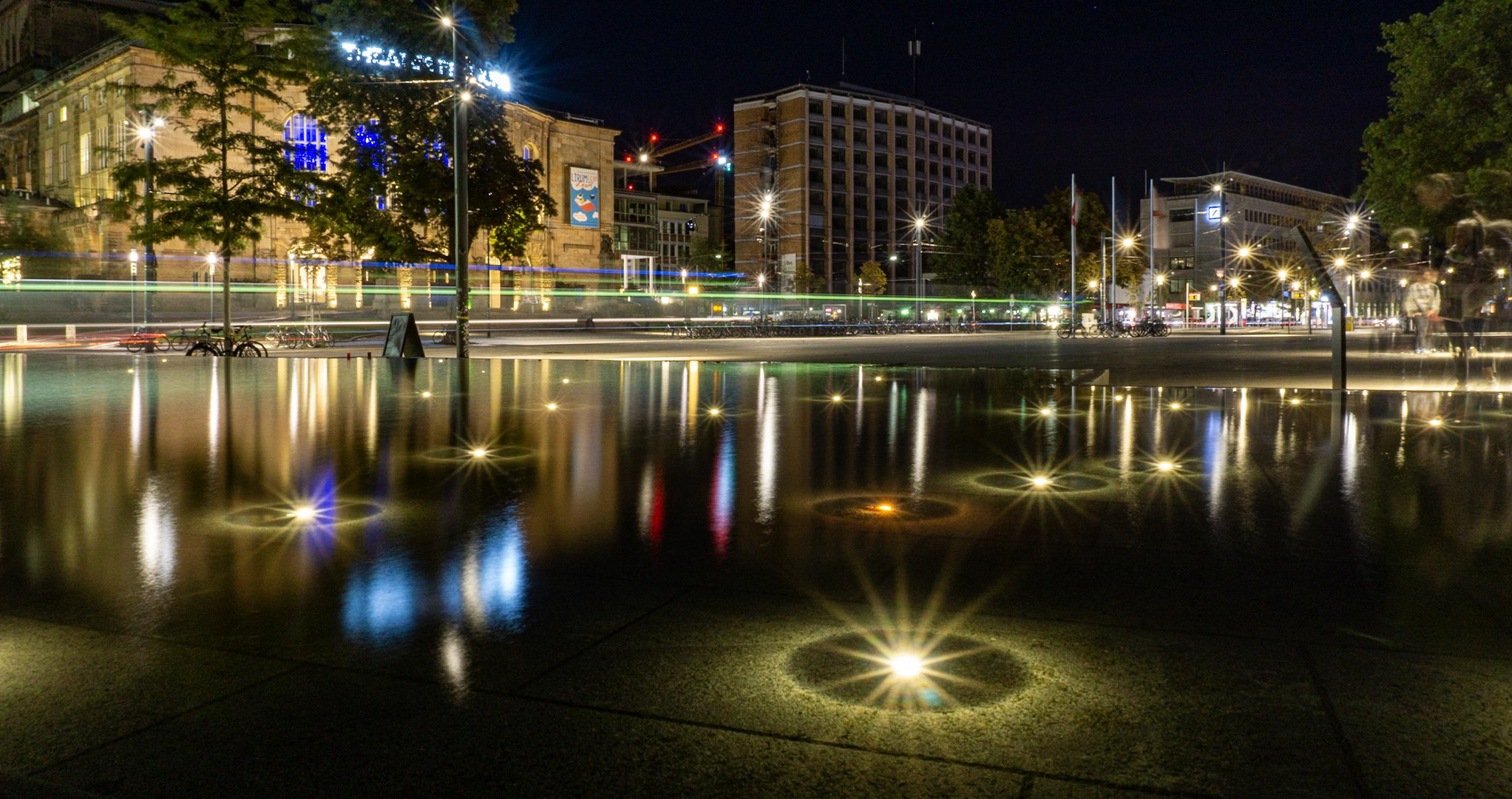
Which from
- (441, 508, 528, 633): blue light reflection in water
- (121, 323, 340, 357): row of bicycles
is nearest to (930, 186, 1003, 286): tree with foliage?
(121, 323, 340, 357): row of bicycles

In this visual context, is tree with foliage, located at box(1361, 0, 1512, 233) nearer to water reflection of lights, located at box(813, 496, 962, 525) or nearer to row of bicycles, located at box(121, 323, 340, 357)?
water reflection of lights, located at box(813, 496, 962, 525)

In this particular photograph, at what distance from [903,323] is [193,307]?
148ft

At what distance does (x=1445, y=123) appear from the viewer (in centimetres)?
3147

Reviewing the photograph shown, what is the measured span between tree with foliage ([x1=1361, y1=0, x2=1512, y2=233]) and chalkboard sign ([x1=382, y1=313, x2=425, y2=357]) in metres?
29.1

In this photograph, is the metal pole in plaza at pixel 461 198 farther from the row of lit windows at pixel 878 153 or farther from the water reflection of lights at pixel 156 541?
the row of lit windows at pixel 878 153

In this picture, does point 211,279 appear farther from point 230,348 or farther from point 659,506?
point 659,506

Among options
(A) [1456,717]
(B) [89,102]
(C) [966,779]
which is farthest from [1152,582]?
(B) [89,102]

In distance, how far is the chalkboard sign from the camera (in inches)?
1198

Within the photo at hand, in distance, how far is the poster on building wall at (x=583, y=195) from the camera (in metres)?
88.2

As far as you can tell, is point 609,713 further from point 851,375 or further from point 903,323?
point 903,323

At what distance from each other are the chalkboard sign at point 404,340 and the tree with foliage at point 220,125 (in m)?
4.20

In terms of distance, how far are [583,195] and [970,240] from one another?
31.8 metres

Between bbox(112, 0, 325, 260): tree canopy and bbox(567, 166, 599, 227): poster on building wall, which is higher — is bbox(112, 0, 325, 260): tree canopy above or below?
below

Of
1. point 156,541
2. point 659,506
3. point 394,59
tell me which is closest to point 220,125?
point 394,59
